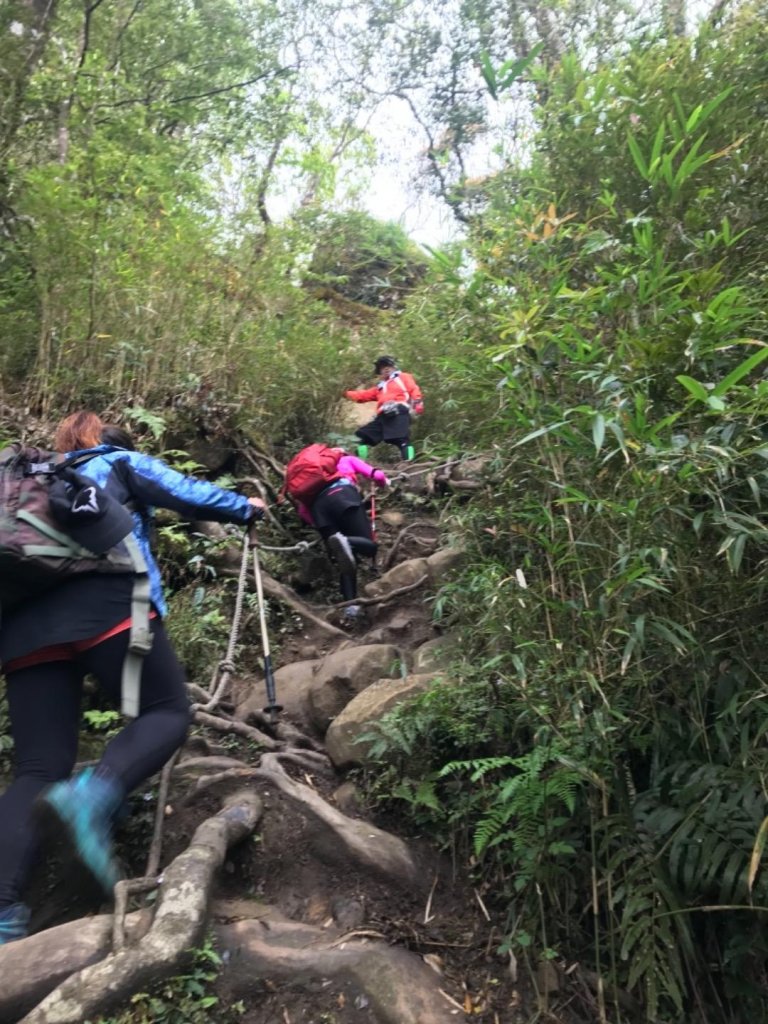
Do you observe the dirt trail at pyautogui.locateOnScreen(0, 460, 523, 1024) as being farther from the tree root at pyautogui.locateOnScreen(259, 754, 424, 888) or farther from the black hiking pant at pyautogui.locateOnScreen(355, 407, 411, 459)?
the black hiking pant at pyautogui.locateOnScreen(355, 407, 411, 459)

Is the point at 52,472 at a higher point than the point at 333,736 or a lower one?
higher

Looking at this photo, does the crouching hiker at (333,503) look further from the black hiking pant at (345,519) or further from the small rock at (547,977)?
the small rock at (547,977)

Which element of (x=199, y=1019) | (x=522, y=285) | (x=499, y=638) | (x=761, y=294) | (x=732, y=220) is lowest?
(x=199, y=1019)

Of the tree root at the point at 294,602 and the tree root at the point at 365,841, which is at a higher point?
→ the tree root at the point at 294,602

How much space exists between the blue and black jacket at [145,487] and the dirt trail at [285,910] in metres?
0.96

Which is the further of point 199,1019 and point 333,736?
point 333,736

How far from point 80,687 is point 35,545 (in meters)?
0.63

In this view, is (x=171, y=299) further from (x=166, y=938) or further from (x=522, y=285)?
(x=166, y=938)

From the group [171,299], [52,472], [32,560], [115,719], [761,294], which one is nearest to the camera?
[32,560]

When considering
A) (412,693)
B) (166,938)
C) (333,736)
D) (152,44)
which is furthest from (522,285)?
(152,44)

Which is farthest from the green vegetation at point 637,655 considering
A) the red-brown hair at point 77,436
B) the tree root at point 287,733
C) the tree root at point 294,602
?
the tree root at point 294,602

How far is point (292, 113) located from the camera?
1248 cm

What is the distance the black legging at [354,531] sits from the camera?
5957 millimetres

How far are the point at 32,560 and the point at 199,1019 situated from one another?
1.54m
